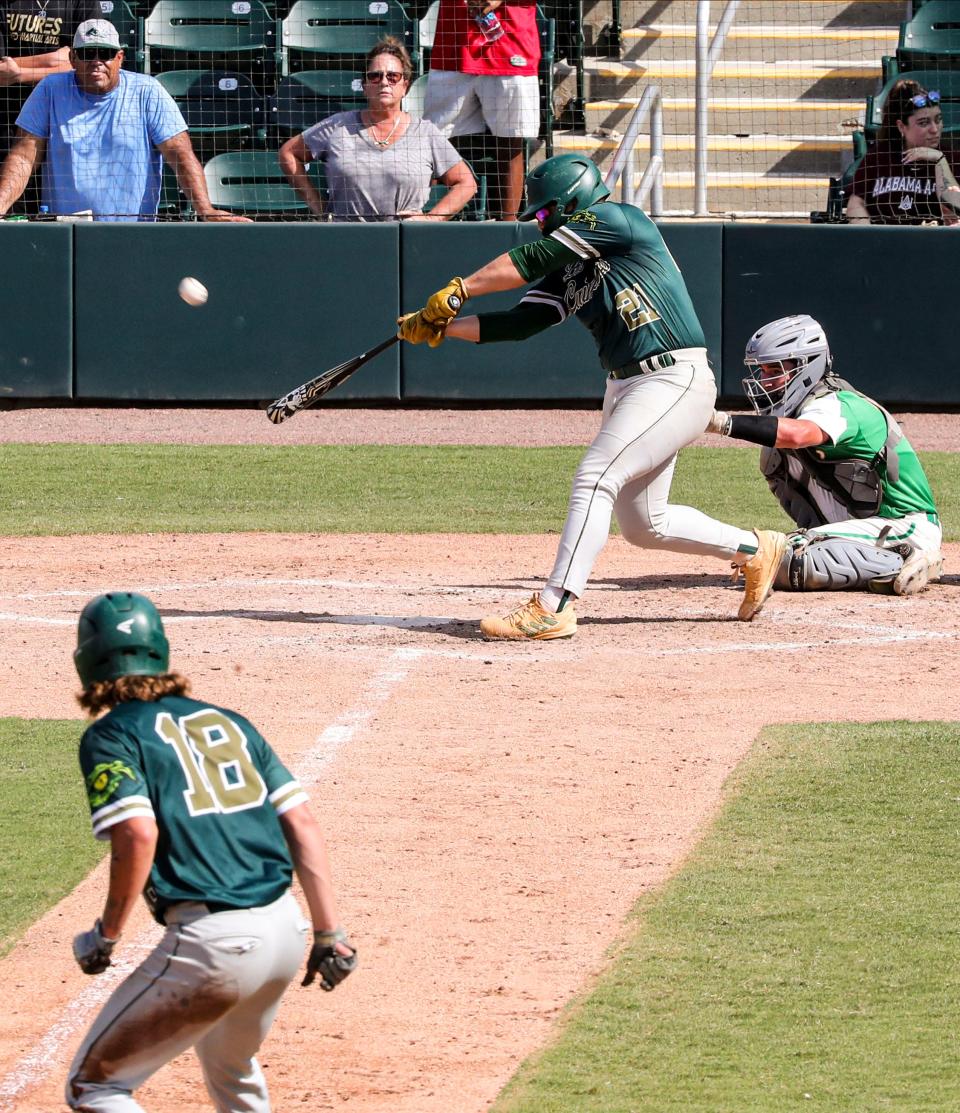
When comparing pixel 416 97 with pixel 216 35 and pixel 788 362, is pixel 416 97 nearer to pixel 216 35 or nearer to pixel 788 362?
pixel 216 35

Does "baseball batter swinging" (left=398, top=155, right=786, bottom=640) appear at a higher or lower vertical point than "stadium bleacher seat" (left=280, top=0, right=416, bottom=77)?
lower

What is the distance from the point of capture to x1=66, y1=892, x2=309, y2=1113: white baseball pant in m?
3.05

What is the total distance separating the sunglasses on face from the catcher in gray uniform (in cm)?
551

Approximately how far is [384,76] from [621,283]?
638 centimetres

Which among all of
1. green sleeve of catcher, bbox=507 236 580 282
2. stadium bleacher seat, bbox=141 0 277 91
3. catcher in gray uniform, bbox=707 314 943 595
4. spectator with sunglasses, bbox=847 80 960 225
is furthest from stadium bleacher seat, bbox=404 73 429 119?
green sleeve of catcher, bbox=507 236 580 282

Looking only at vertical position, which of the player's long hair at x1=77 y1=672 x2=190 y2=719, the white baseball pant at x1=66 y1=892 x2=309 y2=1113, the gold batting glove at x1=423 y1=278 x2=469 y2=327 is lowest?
the white baseball pant at x1=66 y1=892 x2=309 y2=1113

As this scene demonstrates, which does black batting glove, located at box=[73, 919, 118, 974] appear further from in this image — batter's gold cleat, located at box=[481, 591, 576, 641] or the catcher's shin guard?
the catcher's shin guard

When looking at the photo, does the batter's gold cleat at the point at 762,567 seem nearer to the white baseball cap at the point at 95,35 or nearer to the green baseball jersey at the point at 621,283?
the green baseball jersey at the point at 621,283

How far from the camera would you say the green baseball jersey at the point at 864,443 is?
26.4ft

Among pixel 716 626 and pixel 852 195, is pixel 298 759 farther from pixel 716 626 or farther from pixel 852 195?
pixel 852 195

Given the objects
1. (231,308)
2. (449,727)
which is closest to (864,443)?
(449,727)

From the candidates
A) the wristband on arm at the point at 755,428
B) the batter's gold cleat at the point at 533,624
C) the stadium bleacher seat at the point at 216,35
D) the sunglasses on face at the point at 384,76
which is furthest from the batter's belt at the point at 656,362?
the stadium bleacher seat at the point at 216,35

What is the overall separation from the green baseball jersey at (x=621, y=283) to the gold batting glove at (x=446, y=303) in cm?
27

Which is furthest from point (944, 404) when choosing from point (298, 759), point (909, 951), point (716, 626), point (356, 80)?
point (909, 951)
